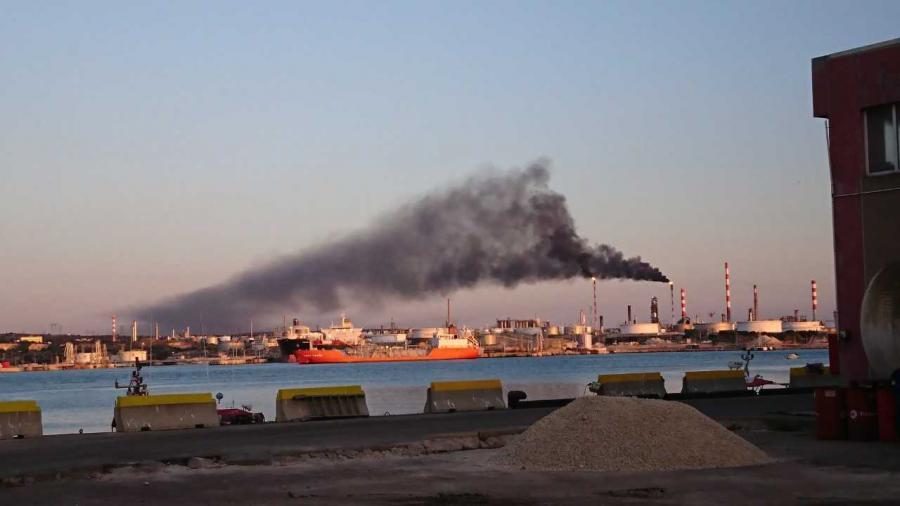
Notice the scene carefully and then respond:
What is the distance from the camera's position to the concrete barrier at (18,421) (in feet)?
91.0

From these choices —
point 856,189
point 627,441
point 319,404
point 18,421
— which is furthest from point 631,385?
point 18,421

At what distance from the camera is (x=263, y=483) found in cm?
1867

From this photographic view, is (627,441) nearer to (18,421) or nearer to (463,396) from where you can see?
(463,396)

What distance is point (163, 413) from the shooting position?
2989cm

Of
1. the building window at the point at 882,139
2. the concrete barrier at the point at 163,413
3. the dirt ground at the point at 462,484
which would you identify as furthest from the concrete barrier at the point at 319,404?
the building window at the point at 882,139

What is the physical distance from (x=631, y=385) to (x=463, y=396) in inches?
288

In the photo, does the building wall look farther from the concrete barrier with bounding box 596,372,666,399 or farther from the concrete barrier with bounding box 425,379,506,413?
the concrete barrier with bounding box 596,372,666,399

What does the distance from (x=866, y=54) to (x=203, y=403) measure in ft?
62.5

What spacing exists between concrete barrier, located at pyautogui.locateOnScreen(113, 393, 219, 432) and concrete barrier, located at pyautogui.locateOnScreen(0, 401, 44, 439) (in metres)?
2.09

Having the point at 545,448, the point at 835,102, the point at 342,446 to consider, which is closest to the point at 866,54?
the point at 835,102

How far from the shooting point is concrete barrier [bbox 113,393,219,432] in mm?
29500

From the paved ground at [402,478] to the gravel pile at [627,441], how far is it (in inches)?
22.5

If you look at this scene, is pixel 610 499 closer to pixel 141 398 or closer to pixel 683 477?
pixel 683 477

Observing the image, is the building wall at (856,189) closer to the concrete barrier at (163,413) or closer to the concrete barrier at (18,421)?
the concrete barrier at (163,413)
